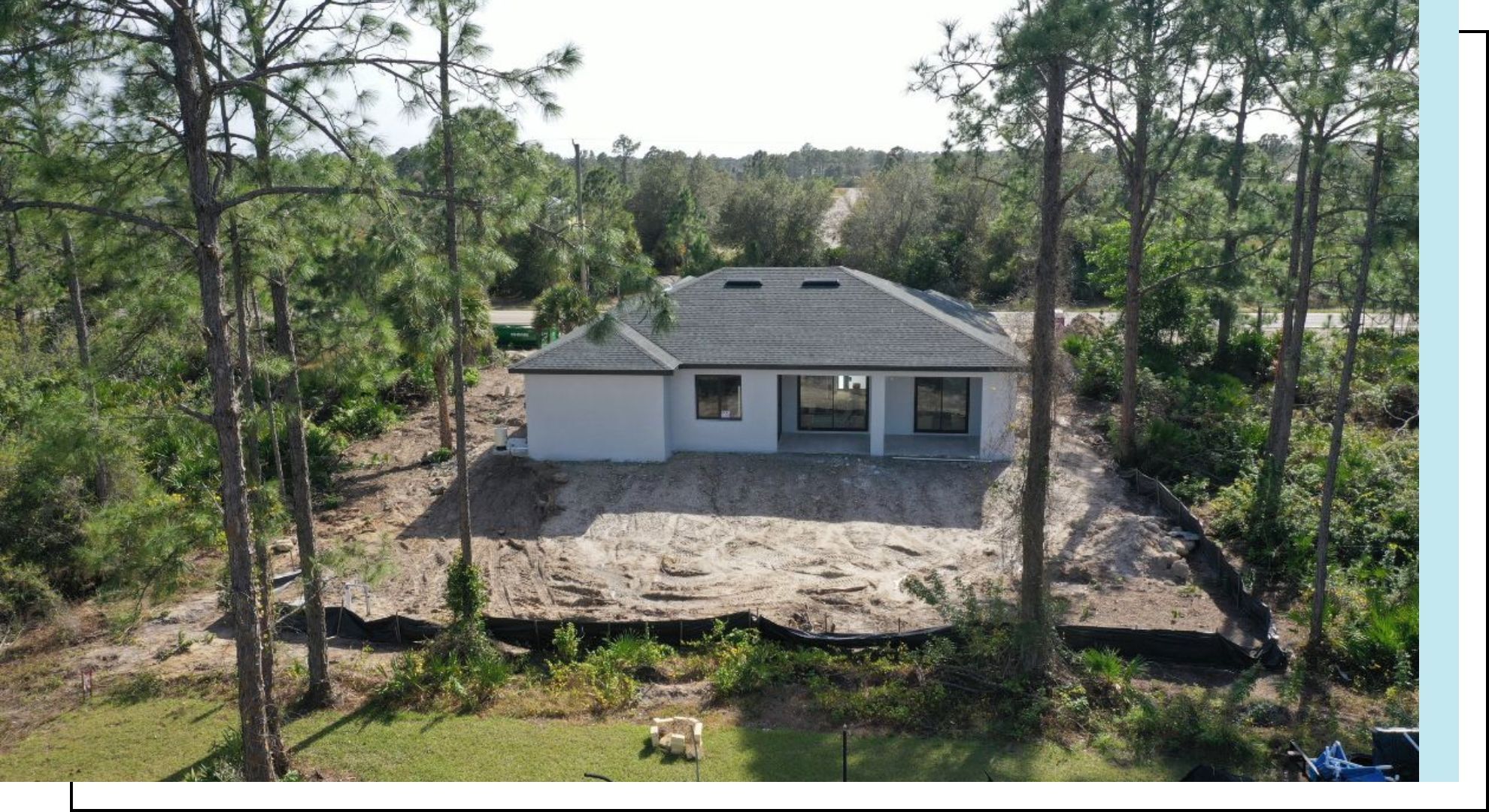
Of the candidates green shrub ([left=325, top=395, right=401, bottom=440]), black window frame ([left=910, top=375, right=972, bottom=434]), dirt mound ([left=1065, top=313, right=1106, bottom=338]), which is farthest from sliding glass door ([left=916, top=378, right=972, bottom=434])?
green shrub ([left=325, top=395, right=401, bottom=440])

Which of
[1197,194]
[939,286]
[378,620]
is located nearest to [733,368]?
[378,620]

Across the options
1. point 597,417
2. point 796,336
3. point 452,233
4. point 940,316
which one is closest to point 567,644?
point 452,233

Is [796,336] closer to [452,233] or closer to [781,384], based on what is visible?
[781,384]

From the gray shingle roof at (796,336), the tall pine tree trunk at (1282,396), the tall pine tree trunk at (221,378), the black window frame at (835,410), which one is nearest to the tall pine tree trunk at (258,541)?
the tall pine tree trunk at (221,378)

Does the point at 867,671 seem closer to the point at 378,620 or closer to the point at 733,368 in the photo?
the point at 378,620

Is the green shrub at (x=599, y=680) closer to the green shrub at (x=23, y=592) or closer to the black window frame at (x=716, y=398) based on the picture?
the green shrub at (x=23, y=592)

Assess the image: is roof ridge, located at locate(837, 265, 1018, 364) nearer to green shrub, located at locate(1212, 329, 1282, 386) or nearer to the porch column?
the porch column
